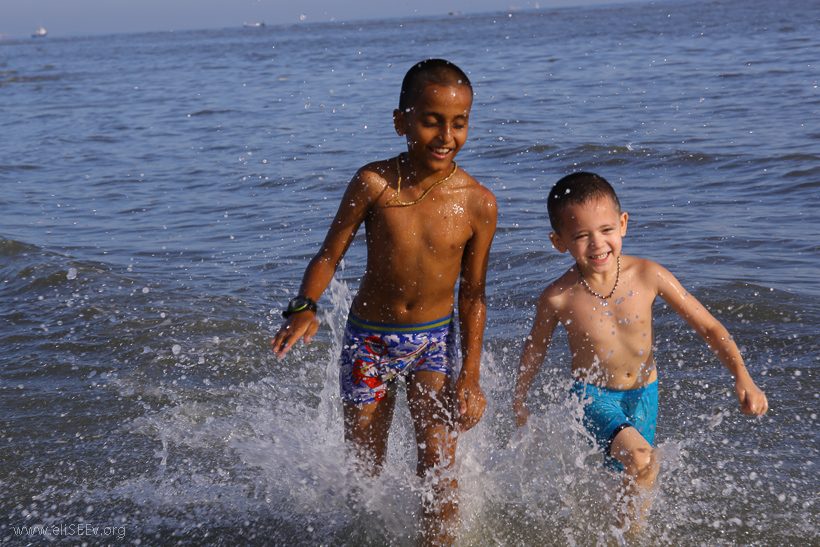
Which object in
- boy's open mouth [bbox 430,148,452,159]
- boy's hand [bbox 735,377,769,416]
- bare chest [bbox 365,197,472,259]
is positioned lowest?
boy's hand [bbox 735,377,769,416]

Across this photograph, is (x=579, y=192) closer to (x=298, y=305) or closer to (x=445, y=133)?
(x=445, y=133)

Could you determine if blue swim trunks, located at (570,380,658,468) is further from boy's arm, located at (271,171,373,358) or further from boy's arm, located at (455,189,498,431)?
boy's arm, located at (271,171,373,358)

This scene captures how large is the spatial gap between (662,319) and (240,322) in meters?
2.92

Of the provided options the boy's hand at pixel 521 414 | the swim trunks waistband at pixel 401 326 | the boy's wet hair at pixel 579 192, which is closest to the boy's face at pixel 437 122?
the boy's wet hair at pixel 579 192

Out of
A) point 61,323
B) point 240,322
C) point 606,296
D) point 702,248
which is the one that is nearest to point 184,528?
point 606,296

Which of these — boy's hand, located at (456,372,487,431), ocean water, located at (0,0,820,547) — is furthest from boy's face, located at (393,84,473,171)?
ocean water, located at (0,0,820,547)

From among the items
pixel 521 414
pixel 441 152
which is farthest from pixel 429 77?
pixel 521 414

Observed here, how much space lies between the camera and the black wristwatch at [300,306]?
9.23ft

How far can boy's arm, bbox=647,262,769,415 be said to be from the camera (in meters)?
2.79

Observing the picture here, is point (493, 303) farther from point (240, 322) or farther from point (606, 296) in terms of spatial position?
point (606, 296)

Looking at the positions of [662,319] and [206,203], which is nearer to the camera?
[662,319]

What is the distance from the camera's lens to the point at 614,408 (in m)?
3.06

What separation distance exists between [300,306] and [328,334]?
271 centimetres

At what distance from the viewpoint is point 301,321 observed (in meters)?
2.79
